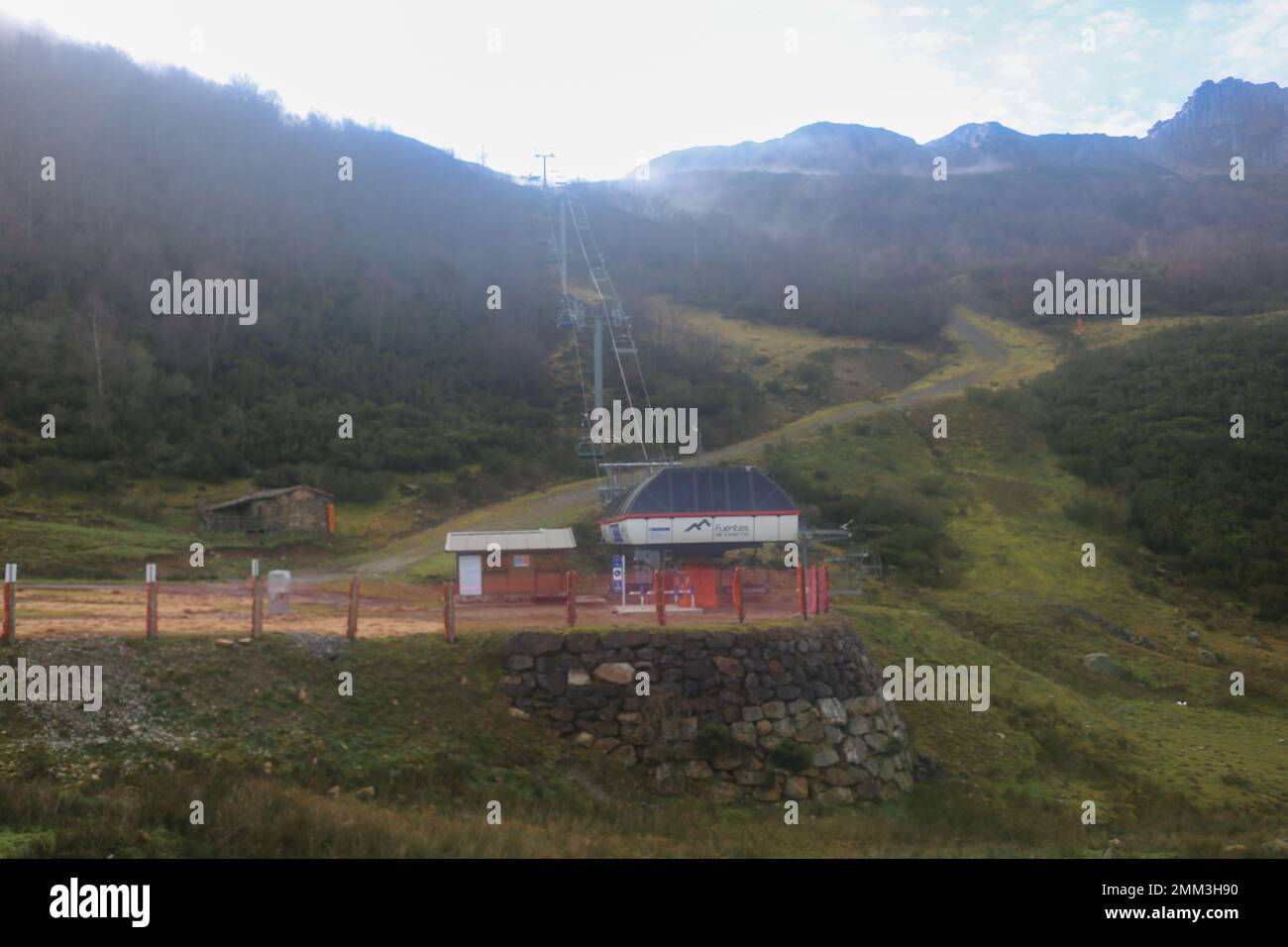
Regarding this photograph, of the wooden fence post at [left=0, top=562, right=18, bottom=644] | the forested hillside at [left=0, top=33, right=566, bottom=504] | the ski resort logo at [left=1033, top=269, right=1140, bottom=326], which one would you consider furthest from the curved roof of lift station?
the ski resort logo at [left=1033, top=269, right=1140, bottom=326]

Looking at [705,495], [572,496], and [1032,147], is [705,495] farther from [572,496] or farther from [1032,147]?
[1032,147]

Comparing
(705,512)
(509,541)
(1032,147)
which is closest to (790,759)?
(705,512)

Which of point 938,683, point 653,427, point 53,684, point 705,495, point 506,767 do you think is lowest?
point 938,683

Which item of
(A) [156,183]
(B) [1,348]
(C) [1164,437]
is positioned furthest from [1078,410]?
(A) [156,183]

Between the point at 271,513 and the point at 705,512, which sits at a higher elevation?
the point at 271,513

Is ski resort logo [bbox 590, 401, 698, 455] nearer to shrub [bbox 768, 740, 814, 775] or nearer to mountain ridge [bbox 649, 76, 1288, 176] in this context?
shrub [bbox 768, 740, 814, 775]

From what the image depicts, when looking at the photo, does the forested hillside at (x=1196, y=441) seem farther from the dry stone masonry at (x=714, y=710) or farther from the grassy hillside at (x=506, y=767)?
the dry stone masonry at (x=714, y=710)

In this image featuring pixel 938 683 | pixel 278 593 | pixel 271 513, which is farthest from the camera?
pixel 271 513
